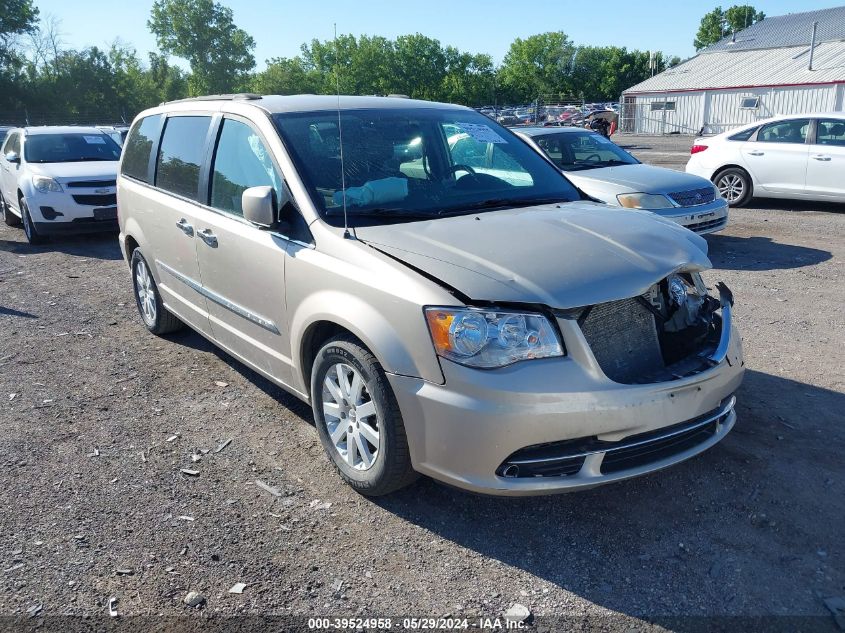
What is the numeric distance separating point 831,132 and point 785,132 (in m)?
0.67

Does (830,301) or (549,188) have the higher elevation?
(549,188)

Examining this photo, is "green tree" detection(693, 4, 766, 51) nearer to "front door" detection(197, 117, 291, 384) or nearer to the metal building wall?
the metal building wall

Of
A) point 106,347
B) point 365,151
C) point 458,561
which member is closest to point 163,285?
point 106,347

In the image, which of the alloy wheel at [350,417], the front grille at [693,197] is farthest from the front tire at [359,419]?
the front grille at [693,197]

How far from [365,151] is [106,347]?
10.7 ft

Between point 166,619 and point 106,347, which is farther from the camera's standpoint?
point 106,347

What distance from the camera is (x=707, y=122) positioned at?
43312 mm

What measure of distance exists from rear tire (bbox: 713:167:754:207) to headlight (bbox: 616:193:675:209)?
4078mm

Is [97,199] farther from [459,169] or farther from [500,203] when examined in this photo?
[500,203]

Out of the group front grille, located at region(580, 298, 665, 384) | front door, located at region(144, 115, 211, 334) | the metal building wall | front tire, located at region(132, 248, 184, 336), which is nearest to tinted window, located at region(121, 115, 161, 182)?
front door, located at region(144, 115, 211, 334)

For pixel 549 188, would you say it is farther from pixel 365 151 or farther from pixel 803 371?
pixel 803 371

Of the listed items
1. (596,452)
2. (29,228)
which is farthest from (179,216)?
(29,228)

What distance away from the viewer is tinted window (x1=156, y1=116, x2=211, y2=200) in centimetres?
475

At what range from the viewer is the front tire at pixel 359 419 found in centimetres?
318
